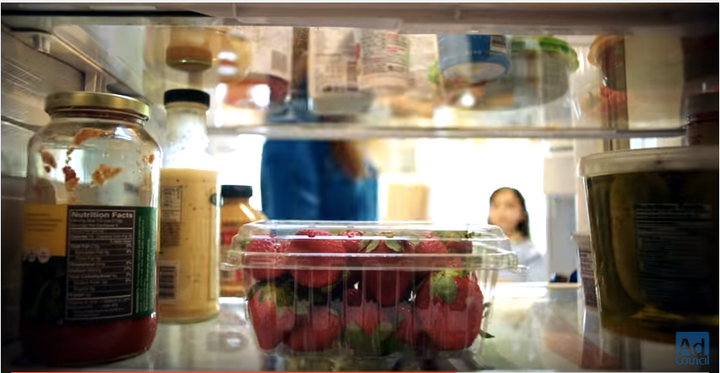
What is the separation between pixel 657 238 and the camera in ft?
1.81

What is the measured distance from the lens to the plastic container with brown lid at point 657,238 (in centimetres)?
52

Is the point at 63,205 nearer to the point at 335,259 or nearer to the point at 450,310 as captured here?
the point at 335,259

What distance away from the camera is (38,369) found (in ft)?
1.56

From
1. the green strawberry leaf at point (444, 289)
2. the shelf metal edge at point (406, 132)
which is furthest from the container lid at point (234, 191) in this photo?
the green strawberry leaf at point (444, 289)

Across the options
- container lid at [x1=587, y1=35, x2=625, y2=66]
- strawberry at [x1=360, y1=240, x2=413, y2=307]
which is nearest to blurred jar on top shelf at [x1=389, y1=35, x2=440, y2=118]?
container lid at [x1=587, y1=35, x2=625, y2=66]

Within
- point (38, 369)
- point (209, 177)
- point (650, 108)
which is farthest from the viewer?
point (650, 108)

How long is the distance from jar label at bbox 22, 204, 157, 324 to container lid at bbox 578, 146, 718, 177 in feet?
1.61

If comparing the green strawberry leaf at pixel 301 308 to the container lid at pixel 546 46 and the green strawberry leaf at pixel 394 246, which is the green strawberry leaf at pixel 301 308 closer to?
the green strawberry leaf at pixel 394 246

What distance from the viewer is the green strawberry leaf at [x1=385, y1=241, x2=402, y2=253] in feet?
1.82

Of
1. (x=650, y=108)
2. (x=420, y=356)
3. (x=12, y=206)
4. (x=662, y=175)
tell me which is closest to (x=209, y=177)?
(x=12, y=206)

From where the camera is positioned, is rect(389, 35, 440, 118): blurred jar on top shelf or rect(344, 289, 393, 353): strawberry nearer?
rect(344, 289, 393, 353): strawberry

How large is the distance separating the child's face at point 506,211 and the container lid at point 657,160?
0.40m

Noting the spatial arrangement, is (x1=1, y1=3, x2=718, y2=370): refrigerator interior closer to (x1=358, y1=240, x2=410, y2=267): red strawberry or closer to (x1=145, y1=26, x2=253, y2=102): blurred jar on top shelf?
(x1=145, y1=26, x2=253, y2=102): blurred jar on top shelf

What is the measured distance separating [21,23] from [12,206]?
0.56ft
